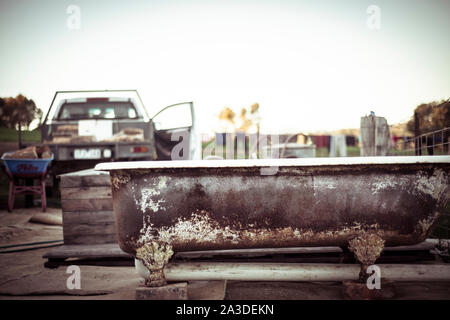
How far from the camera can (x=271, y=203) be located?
1.69 meters

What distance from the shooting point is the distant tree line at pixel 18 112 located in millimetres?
4031

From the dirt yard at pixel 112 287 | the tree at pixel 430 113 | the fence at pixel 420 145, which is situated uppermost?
the tree at pixel 430 113

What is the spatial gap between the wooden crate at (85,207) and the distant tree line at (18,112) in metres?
2.37

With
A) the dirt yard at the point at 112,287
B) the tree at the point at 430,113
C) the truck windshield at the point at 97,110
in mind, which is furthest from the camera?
the truck windshield at the point at 97,110

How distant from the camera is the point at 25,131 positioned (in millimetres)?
4762

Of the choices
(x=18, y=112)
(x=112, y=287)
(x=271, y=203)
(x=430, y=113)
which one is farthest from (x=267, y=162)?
(x=18, y=112)

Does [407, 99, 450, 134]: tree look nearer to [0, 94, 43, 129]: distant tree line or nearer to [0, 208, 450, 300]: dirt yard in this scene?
[0, 208, 450, 300]: dirt yard

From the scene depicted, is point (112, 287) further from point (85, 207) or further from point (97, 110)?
point (97, 110)

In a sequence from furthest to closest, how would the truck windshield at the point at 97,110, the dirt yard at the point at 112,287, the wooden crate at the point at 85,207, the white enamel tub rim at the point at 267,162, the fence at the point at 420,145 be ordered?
the truck windshield at the point at 97,110, the fence at the point at 420,145, the wooden crate at the point at 85,207, the dirt yard at the point at 112,287, the white enamel tub rim at the point at 267,162

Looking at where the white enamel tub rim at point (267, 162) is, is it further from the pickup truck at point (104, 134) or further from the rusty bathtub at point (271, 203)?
the pickup truck at point (104, 134)

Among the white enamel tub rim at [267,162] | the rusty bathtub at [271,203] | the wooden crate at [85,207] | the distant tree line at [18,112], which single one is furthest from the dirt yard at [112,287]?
the distant tree line at [18,112]

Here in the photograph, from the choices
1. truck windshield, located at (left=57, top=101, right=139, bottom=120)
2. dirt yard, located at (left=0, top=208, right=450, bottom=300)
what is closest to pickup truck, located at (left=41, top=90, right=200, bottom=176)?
truck windshield, located at (left=57, top=101, right=139, bottom=120)

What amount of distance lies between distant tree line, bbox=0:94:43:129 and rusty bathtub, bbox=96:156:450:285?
3373 millimetres
